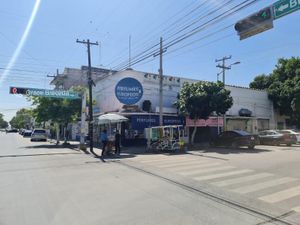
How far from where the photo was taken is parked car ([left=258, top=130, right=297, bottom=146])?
2655cm

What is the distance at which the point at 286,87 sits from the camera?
3725 cm

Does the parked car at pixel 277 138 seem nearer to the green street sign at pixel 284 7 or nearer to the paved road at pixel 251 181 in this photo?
the paved road at pixel 251 181

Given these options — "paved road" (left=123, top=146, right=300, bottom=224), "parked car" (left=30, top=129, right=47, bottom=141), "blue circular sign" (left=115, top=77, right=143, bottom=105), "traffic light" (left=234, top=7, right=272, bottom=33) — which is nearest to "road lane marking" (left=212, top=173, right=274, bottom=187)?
"paved road" (left=123, top=146, right=300, bottom=224)

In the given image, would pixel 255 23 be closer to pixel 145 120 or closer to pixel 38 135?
pixel 145 120

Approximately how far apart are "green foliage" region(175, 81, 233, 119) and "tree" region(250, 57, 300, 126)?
545 inches

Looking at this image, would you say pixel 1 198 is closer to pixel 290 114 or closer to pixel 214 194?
pixel 214 194

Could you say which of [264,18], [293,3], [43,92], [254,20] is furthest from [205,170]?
[43,92]

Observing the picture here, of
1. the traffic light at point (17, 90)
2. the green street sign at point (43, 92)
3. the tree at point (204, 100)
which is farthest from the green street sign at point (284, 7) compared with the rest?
the traffic light at point (17, 90)

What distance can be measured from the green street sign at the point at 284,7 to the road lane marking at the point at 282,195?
4.79 metres

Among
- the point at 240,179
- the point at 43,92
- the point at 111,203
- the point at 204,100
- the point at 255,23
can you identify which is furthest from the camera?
the point at 43,92

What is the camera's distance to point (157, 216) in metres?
6.28

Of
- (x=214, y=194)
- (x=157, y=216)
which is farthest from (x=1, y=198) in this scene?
(x=214, y=194)

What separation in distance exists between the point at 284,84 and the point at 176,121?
16.7 meters

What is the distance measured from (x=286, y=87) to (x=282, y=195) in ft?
107
